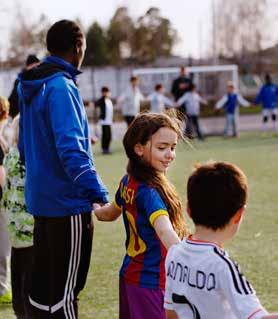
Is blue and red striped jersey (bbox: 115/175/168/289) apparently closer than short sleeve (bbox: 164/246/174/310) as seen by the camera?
No

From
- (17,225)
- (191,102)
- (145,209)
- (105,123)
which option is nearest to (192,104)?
(191,102)

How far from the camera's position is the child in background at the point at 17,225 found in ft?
18.7

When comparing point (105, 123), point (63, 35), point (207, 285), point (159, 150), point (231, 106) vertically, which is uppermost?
point (63, 35)

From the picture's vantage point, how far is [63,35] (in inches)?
174

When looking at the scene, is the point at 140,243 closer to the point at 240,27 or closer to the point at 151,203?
the point at 151,203

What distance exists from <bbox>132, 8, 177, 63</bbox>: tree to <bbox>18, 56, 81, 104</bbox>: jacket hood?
185ft

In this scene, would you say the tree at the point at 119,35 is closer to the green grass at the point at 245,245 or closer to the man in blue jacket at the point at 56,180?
the green grass at the point at 245,245

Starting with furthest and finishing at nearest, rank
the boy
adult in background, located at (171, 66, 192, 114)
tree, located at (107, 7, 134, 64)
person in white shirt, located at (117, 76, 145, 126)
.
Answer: tree, located at (107, 7, 134, 64) < adult in background, located at (171, 66, 192, 114) < person in white shirt, located at (117, 76, 145, 126) < the boy

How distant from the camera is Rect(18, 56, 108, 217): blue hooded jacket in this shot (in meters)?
4.17

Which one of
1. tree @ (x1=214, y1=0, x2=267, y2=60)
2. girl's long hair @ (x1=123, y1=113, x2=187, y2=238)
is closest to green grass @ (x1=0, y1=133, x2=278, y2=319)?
girl's long hair @ (x1=123, y1=113, x2=187, y2=238)

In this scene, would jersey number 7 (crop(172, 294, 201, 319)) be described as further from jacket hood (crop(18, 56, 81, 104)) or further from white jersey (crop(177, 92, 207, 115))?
white jersey (crop(177, 92, 207, 115))

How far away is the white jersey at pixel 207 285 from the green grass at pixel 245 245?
1.86m

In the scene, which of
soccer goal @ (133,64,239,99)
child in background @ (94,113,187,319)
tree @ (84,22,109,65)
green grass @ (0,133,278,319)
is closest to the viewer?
child in background @ (94,113,187,319)

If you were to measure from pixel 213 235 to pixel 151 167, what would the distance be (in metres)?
1.02
